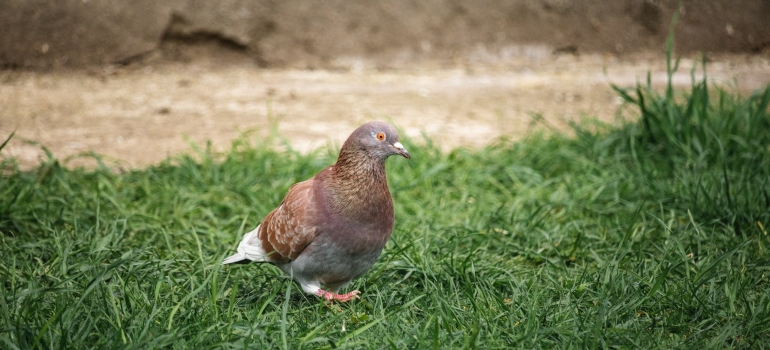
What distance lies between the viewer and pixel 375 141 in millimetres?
2672

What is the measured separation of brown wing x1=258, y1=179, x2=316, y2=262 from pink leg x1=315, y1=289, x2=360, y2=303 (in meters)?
0.17

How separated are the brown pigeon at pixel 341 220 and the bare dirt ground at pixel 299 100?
1.80 m

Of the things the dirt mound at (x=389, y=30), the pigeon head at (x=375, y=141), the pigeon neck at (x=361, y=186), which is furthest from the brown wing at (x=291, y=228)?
the dirt mound at (x=389, y=30)

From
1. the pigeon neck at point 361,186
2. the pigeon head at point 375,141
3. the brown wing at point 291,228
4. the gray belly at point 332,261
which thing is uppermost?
the pigeon head at point 375,141

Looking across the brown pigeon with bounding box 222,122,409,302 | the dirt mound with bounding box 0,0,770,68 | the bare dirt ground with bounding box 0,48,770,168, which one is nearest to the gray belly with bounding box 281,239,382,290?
the brown pigeon with bounding box 222,122,409,302

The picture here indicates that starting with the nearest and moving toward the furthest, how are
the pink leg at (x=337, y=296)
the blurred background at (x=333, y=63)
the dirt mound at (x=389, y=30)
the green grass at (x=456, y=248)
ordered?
the green grass at (x=456, y=248) → the pink leg at (x=337, y=296) → the blurred background at (x=333, y=63) → the dirt mound at (x=389, y=30)

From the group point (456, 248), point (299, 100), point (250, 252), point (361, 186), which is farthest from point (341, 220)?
Answer: point (299, 100)

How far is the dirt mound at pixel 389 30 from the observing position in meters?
6.12

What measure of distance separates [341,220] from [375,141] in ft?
1.02

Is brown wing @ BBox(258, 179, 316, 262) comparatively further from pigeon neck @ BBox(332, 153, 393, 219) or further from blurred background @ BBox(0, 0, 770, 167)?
blurred background @ BBox(0, 0, 770, 167)

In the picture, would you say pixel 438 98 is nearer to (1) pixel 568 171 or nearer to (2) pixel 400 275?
(1) pixel 568 171

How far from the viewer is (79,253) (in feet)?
10.00

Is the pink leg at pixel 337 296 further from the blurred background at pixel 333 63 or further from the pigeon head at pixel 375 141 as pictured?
the blurred background at pixel 333 63

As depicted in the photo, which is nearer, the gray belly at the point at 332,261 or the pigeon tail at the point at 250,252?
the gray belly at the point at 332,261
